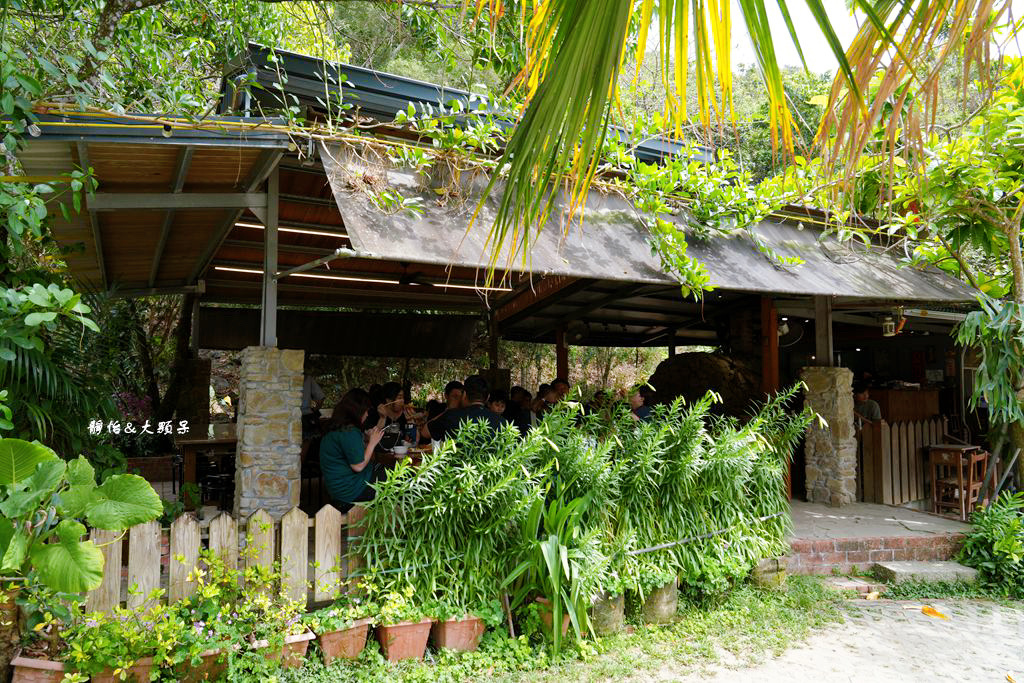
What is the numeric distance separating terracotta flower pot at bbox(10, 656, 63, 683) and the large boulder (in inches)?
343

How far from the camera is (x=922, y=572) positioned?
6.68m

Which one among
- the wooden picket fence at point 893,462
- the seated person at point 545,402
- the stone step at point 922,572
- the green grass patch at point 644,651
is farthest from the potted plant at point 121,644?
the wooden picket fence at point 893,462

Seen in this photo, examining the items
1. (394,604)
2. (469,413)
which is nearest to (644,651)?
(394,604)

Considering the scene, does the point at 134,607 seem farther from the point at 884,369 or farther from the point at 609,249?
the point at 884,369

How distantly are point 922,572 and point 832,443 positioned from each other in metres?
2.17

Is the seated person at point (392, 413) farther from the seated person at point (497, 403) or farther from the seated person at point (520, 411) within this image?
the seated person at point (520, 411)

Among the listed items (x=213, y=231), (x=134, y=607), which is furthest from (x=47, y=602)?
(x=213, y=231)

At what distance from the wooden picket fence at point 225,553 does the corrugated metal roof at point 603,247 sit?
1742mm

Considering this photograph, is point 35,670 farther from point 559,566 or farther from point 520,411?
point 520,411

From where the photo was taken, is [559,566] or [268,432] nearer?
[559,566]

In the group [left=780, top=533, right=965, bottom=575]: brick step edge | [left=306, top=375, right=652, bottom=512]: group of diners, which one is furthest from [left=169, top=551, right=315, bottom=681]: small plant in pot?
[left=780, top=533, right=965, bottom=575]: brick step edge

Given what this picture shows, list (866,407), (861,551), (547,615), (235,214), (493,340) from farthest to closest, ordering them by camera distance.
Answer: (493,340), (866,407), (861,551), (235,214), (547,615)

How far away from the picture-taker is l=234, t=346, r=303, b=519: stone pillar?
5.36 m

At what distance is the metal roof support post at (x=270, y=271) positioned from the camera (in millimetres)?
5598
